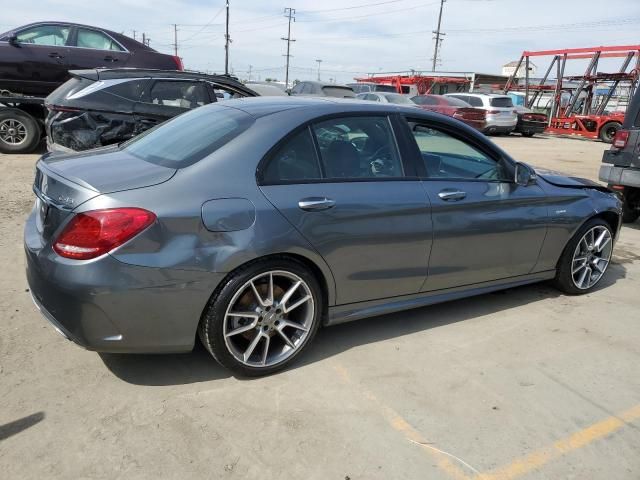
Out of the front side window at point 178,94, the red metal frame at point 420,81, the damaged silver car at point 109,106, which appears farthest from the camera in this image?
the red metal frame at point 420,81

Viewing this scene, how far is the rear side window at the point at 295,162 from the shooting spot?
292 centimetres

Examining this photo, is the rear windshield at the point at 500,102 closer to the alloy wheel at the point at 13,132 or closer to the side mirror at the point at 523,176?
the alloy wheel at the point at 13,132

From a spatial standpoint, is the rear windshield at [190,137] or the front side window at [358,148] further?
the front side window at [358,148]

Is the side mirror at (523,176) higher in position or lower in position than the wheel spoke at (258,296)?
higher

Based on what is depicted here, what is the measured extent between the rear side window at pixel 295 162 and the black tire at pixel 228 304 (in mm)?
462

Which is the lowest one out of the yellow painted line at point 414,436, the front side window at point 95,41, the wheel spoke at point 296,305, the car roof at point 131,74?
the yellow painted line at point 414,436

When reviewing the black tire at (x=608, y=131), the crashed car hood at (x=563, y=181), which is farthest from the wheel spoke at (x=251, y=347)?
the black tire at (x=608, y=131)

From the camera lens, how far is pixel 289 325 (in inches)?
121

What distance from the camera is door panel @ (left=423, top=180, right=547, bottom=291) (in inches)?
138

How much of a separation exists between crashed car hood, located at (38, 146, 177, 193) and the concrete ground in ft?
3.56

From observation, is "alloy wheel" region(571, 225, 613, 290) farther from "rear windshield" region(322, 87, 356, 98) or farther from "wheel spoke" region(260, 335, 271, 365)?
"rear windshield" region(322, 87, 356, 98)

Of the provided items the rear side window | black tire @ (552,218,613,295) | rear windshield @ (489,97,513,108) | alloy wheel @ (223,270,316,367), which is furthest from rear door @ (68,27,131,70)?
rear windshield @ (489,97,513,108)

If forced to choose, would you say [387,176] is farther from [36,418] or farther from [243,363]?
[36,418]

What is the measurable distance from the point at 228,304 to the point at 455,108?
1731 cm
